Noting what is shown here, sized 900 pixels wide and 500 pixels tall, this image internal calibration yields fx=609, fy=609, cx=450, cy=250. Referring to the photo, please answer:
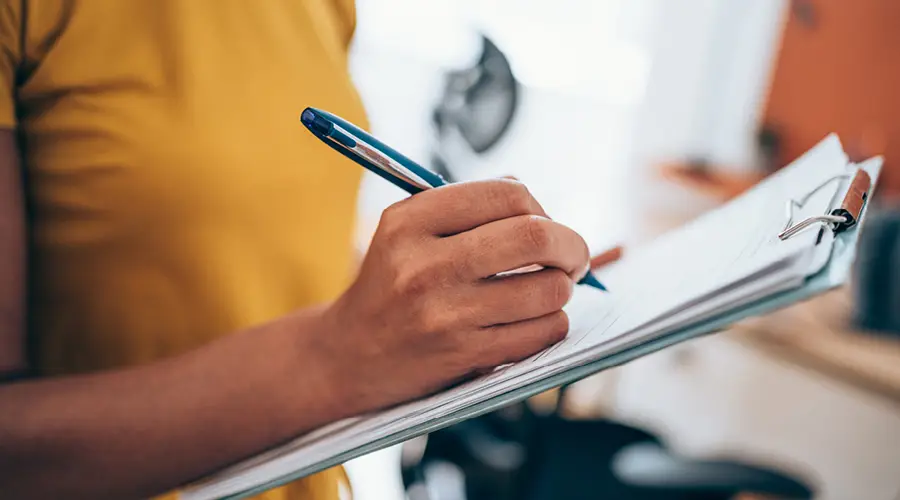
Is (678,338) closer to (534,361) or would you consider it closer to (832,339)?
(534,361)

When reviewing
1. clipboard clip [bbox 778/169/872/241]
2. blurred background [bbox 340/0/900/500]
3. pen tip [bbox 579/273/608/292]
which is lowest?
pen tip [bbox 579/273/608/292]

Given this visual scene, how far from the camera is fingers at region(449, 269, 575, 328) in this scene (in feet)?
1.06

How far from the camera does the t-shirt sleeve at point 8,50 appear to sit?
0.37m

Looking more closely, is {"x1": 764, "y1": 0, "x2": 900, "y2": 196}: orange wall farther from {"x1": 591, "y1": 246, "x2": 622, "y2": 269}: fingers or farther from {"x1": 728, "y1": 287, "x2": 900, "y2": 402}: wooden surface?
{"x1": 591, "y1": 246, "x2": 622, "y2": 269}: fingers

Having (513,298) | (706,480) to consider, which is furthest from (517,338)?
(706,480)

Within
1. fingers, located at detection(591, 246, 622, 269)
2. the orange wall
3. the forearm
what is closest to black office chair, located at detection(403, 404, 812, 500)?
fingers, located at detection(591, 246, 622, 269)

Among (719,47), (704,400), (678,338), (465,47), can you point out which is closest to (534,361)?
(678,338)

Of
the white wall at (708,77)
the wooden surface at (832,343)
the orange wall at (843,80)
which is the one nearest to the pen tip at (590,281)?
the wooden surface at (832,343)

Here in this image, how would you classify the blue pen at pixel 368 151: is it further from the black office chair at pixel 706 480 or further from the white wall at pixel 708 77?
the white wall at pixel 708 77

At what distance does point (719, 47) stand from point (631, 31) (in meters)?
0.31

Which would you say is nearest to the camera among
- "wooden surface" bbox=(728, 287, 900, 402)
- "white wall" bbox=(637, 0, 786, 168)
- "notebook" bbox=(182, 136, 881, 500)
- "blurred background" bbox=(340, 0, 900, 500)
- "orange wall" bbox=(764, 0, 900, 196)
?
"notebook" bbox=(182, 136, 881, 500)

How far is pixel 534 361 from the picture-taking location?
295 mm

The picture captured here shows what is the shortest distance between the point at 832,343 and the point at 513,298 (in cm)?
114

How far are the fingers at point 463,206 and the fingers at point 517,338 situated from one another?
0.19 ft
